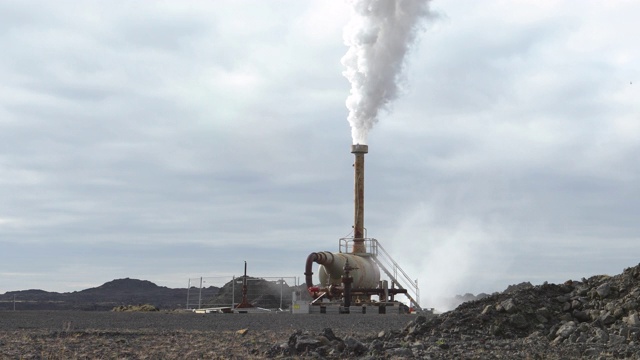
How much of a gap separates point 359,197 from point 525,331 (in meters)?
35.8

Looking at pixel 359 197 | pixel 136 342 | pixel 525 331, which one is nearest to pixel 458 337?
pixel 525 331

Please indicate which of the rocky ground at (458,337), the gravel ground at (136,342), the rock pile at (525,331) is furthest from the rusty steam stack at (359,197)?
the rock pile at (525,331)

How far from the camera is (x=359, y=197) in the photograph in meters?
54.4

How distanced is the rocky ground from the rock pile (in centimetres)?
2

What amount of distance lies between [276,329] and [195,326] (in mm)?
3040

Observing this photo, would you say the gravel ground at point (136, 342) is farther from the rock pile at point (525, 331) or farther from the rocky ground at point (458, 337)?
the rock pile at point (525, 331)

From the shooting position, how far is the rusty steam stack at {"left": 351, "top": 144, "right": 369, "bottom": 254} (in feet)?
178

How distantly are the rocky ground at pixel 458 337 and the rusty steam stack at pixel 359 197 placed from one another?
1192 inches

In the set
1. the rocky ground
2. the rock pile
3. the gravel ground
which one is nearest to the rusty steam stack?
the gravel ground

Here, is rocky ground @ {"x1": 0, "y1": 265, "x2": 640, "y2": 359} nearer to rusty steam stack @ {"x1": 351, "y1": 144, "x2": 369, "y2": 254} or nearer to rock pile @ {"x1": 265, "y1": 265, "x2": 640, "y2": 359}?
rock pile @ {"x1": 265, "y1": 265, "x2": 640, "y2": 359}

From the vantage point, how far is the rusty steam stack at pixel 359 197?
178 ft

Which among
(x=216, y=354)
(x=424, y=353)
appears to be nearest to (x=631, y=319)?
(x=424, y=353)

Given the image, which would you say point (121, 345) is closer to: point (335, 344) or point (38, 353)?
point (38, 353)

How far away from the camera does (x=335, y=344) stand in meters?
15.5
